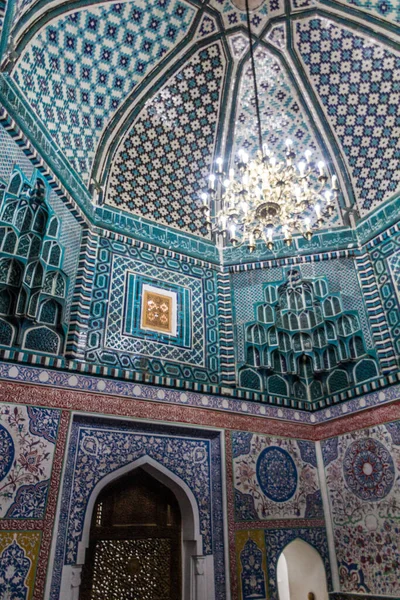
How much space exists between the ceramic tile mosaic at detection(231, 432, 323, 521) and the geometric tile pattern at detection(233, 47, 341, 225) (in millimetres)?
3956

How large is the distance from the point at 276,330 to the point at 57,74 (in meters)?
4.98

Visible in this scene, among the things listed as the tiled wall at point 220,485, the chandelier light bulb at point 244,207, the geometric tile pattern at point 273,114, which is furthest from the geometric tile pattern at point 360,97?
the tiled wall at point 220,485

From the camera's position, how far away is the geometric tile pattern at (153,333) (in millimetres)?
5816

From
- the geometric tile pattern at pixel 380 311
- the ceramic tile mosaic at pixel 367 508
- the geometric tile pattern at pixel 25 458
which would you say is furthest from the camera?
the geometric tile pattern at pixel 380 311

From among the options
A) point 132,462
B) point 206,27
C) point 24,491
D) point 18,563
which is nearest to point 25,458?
point 24,491

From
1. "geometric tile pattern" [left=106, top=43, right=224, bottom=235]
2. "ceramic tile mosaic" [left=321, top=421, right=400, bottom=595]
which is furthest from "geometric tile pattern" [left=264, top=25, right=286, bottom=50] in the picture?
"ceramic tile mosaic" [left=321, top=421, right=400, bottom=595]

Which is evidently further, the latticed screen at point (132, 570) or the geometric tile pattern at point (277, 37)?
the geometric tile pattern at point (277, 37)

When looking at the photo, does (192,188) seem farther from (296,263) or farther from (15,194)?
(15,194)

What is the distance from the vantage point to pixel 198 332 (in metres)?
6.77

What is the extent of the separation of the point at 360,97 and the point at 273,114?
151 cm

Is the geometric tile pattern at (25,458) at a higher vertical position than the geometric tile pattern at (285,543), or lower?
higher

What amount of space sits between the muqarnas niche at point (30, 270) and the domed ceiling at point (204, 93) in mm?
1325

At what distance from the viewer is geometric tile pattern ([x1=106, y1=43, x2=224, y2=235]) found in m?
7.33

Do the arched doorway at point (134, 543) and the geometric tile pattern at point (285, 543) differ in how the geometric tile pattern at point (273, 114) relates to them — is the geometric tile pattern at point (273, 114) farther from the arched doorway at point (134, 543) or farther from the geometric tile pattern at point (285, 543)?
the arched doorway at point (134, 543)
